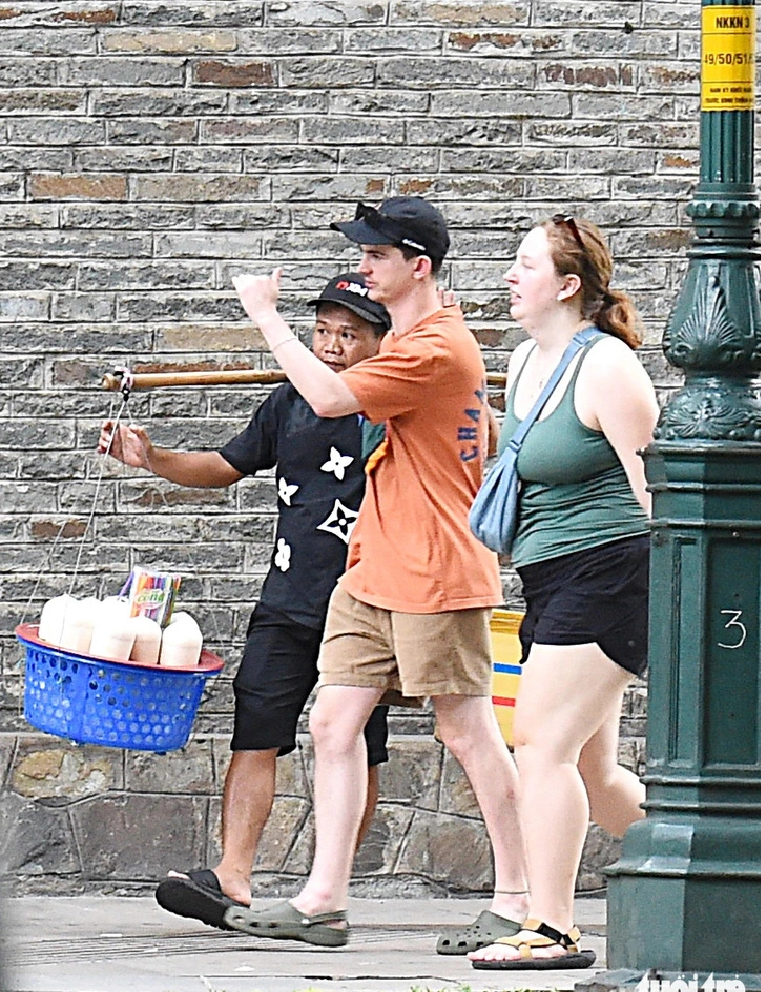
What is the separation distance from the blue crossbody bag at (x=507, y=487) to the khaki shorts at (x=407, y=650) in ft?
1.20

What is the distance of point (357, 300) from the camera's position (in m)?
6.91

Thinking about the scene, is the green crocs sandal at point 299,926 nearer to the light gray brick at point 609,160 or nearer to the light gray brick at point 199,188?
the light gray brick at point 199,188

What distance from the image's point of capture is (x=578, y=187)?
8.00m

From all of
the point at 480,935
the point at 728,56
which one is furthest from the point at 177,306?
the point at 728,56

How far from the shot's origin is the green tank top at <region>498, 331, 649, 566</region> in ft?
19.8

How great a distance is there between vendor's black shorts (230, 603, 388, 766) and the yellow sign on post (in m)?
2.40

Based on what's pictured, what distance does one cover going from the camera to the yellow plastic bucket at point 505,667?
7148 mm

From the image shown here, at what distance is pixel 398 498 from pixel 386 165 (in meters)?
1.86

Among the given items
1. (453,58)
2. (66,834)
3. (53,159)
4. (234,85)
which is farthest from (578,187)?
(66,834)

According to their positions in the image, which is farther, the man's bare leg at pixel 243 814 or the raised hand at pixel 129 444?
the raised hand at pixel 129 444

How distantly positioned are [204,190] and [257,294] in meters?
1.72

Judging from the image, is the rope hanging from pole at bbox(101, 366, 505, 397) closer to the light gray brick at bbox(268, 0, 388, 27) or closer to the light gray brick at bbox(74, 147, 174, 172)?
the light gray brick at bbox(74, 147, 174, 172)

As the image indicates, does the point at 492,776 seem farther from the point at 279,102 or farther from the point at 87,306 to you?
the point at 279,102

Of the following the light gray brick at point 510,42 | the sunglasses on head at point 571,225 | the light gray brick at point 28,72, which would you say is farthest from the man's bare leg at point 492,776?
the light gray brick at point 28,72
